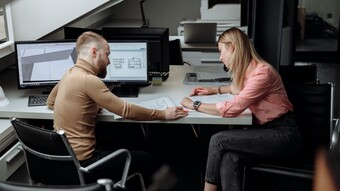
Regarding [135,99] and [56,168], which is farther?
[135,99]

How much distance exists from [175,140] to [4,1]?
1.83 m

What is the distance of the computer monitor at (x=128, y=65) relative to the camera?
2935 millimetres

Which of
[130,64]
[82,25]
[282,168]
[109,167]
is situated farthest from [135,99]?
[82,25]

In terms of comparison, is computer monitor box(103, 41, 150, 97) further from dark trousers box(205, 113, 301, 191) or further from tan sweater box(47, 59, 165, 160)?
dark trousers box(205, 113, 301, 191)

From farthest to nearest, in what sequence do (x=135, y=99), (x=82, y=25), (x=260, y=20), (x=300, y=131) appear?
(x=82, y=25), (x=260, y=20), (x=135, y=99), (x=300, y=131)

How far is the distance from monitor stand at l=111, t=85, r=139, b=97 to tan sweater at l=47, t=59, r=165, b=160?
574 mm

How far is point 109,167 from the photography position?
7.57 ft

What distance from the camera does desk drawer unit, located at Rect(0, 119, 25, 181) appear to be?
94.8 inches

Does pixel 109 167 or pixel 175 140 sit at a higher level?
pixel 109 167

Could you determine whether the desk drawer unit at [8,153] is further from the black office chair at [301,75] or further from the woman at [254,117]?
the black office chair at [301,75]

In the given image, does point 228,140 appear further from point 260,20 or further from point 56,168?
point 260,20

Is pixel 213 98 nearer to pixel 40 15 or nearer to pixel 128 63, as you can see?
pixel 128 63

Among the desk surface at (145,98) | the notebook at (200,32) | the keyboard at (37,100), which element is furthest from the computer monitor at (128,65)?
the notebook at (200,32)

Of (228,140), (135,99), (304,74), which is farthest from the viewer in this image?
(304,74)
